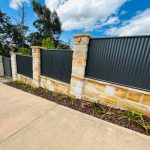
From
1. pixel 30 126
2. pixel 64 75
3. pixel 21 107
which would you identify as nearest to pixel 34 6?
pixel 64 75

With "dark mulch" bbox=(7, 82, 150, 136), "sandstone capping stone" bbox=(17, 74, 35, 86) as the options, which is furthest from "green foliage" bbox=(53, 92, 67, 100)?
"sandstone capping stone" bbox=(17, 74, 35, 86)

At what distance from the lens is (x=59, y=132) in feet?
7.38

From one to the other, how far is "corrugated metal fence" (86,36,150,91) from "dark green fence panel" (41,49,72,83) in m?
0.90

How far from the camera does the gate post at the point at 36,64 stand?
4.79 meters

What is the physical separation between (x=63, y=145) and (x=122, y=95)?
208 centimetres

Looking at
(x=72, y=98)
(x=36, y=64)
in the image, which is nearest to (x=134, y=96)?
(x=72, y=98)

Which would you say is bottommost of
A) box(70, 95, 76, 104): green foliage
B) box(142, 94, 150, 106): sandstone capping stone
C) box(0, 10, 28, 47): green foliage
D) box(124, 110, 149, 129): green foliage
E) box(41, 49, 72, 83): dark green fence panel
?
box(70, 95, 76, 104): green foliage

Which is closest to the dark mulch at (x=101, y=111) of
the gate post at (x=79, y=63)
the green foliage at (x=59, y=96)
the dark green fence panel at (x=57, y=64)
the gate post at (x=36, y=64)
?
the green foliage at (x=59, y=96)

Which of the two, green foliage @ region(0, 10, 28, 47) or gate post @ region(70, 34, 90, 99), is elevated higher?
green foliage @ region(0, 10, 28, 47)

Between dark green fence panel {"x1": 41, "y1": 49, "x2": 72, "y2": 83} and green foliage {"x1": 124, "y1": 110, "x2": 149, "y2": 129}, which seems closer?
green foliage {"x1": 124, "y1": 110, "x2": 149, "y2": 129}

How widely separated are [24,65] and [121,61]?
512 centimetres

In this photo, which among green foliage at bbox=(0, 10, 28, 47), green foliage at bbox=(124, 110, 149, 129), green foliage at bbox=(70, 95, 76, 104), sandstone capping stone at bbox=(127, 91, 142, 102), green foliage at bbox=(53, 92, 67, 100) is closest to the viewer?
green foliage at bbox=(124, 110, 149, 129)

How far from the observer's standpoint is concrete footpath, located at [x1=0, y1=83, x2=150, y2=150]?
6.37ft

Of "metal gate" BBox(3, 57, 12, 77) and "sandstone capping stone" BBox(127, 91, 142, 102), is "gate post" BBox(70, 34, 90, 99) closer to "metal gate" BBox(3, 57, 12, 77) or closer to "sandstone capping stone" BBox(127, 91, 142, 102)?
"sandstone capping stone" BBox(127, 91, 142, 102)
